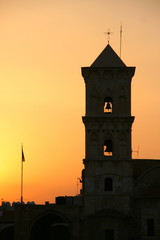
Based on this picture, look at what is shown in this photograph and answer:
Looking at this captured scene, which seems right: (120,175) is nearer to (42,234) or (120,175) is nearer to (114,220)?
(114,220)

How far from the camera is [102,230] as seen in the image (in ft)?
250

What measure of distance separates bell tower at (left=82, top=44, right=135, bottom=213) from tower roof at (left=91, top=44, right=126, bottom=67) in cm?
Answer: 35

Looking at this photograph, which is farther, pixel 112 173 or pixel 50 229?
pixel 50 229

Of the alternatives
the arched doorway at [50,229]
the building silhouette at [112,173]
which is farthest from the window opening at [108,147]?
the arched doorway at [50,229]

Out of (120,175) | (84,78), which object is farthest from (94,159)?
(84,78)

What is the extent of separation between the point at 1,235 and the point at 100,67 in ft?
88.4

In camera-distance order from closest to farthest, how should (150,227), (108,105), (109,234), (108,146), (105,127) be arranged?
(109,234) < (150,227) < (105,127) < (108,146) < (108,105)

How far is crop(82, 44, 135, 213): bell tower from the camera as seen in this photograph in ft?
253

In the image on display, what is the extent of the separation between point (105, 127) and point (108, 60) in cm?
648

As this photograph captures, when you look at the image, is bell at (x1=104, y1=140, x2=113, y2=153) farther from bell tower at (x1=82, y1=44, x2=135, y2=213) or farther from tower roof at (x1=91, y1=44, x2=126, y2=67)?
tower roof at (x1=91, y1=44, x2=126, y2=67)

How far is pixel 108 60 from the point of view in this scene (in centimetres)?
7912

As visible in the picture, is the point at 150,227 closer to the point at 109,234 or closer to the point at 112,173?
the point at 109,234

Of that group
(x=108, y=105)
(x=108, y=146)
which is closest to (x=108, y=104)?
(x=108, y=105)

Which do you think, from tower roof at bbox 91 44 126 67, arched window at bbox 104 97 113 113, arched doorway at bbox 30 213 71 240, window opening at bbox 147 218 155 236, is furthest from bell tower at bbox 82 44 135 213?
arched doorway at bbox 30 213 71 240
